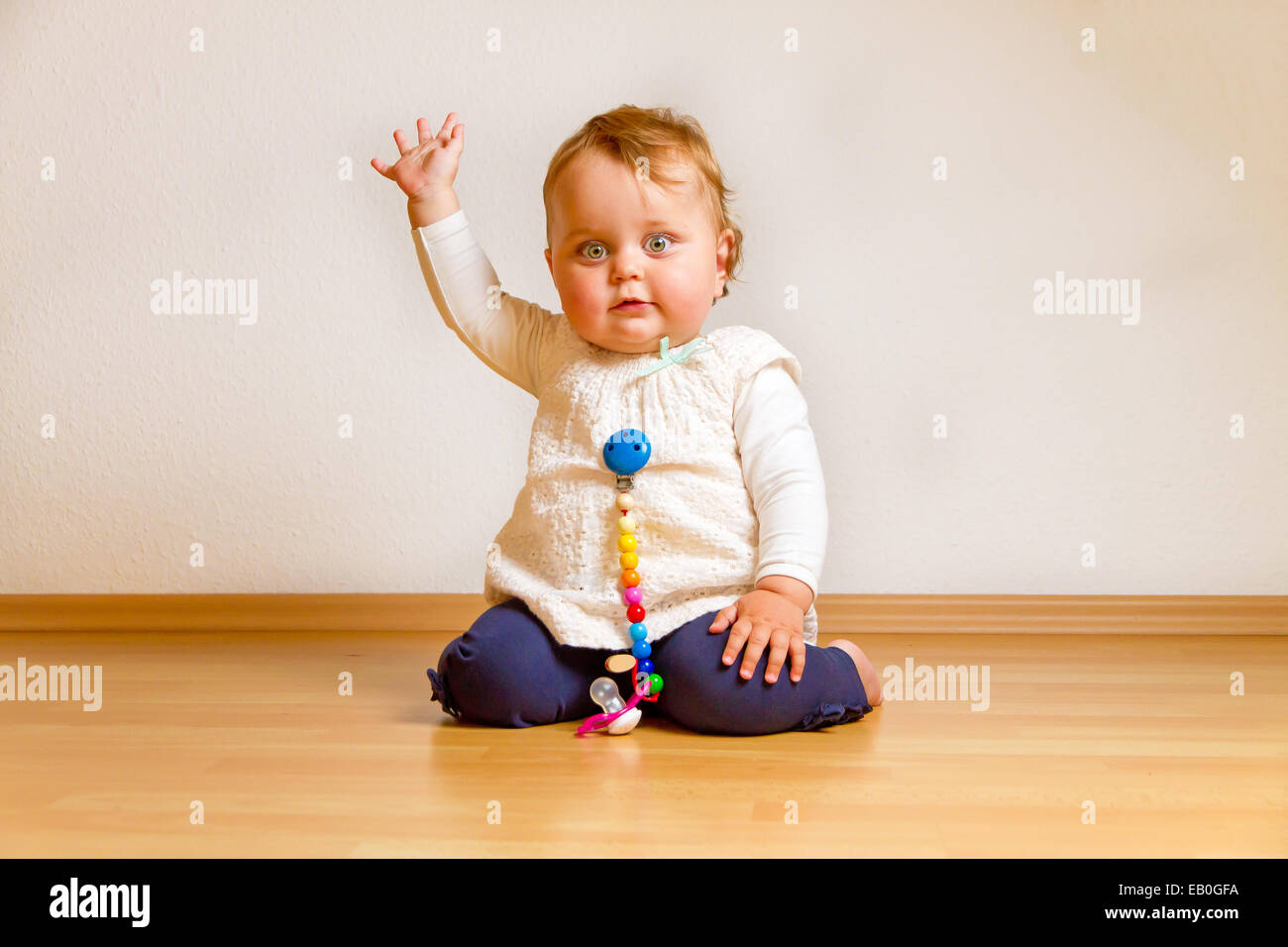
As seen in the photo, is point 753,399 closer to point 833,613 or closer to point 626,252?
point 626,252

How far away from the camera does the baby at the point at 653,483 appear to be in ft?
3.39

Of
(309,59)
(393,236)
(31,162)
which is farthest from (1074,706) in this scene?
(31,162)

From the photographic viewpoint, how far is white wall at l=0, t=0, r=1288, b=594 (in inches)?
60.4

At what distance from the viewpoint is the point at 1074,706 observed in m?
1.11

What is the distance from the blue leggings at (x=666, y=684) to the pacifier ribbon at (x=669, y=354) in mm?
231

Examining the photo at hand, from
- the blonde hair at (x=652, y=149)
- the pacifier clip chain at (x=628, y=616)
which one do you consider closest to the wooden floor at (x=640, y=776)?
the pacifier clip chain at (x=628, y=616)

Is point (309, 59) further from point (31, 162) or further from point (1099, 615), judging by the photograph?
point (1099, 615)

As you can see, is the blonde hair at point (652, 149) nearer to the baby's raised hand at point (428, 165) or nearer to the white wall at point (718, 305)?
the baby's raised hand at point (428, 165)

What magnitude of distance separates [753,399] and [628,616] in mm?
232

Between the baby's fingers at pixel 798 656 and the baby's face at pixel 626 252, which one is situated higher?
the baby's face at pixel 626 252

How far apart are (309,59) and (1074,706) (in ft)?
3.94

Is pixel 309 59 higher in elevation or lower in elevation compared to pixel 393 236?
higher

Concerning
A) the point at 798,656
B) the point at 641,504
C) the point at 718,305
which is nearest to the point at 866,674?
the point at 798,656
